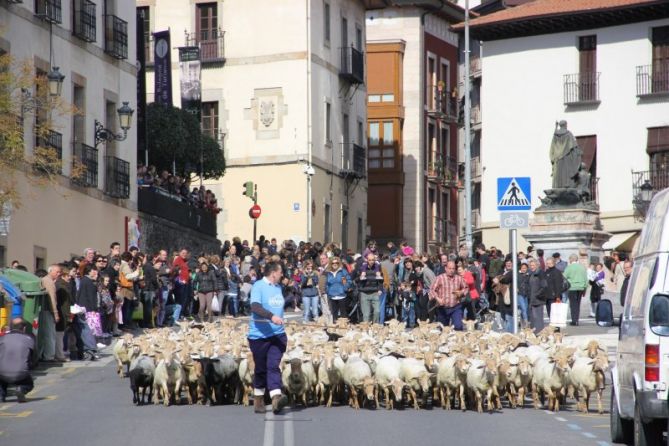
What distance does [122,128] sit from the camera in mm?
43312

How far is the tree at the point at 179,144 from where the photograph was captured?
54.4 metres

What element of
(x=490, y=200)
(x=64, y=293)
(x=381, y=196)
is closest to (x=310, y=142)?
(x=490, y=200)

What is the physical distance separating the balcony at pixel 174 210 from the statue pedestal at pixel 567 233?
10168 millimetres

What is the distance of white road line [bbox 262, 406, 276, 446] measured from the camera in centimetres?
1788

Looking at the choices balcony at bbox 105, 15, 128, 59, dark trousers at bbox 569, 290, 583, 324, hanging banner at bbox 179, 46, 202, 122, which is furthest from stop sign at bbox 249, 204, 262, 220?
dark trousers at bbox 569, 290, 583, 324

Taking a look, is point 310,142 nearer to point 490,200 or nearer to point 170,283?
point 490,200

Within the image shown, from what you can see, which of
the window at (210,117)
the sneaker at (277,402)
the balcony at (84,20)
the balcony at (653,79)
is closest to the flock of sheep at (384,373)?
the sneaker at (277,402)

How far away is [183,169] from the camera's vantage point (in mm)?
57250

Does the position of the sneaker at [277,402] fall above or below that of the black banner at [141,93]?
below

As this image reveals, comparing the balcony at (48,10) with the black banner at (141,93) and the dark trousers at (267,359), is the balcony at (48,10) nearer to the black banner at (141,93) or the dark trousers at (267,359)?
the black banner at (141,93)

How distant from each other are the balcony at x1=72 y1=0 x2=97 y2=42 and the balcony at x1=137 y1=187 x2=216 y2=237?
545 centimetres

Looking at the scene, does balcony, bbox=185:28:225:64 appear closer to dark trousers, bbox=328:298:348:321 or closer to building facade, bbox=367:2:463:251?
building facade, bbox=367:2:463:251

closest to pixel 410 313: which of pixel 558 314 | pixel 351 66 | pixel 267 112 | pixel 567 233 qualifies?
pixel 558 314

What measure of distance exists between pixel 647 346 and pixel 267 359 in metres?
7.13
